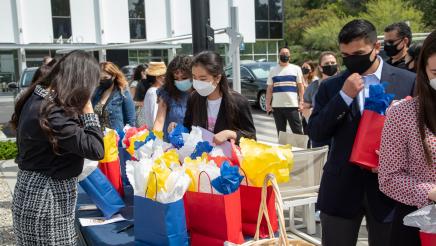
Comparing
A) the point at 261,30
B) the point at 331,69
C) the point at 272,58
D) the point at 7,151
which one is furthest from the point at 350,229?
the point at 272,58

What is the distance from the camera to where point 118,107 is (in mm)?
4664

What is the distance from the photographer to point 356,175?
2.07m

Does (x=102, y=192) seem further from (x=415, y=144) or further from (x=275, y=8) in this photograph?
(x=275, y=8)

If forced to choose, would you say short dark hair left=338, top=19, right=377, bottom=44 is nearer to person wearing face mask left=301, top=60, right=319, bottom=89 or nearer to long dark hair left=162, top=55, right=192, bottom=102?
long dark hair left=162, top=55, right=192, bottom=102

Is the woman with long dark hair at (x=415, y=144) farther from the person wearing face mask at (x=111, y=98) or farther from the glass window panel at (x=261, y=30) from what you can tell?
the glass window panel at (x=261, y=30)

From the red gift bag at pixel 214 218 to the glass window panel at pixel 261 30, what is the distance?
2968 cm

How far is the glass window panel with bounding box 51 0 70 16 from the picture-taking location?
24.7m

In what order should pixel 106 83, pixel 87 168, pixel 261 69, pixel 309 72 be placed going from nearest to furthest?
pixel 87 168, pixel 106 83, pixel 309 72, pixel 261 69

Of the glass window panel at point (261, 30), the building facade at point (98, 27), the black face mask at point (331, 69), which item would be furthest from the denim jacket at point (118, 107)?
the glass window panel at point (261, 30)

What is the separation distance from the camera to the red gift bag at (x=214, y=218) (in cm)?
205

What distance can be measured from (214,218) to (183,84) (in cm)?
192

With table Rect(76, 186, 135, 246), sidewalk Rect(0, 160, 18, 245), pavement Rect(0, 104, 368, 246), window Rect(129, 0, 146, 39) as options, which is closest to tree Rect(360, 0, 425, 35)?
window Rect(129, 0, 146, 39)

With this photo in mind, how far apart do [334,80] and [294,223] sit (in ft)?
8.53

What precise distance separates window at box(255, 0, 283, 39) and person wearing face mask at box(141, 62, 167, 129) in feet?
86.0
